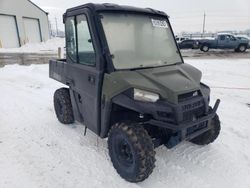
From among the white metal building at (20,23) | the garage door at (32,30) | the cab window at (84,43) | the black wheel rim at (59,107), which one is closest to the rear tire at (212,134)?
the cab window at (84,43)

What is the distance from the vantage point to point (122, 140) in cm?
316

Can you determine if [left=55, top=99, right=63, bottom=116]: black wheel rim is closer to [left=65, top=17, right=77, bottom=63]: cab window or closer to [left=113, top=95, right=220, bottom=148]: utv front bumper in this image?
[left=65, top=17, right=77, bottom=63]: cab window

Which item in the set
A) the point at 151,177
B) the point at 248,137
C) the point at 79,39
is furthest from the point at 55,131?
the point at 248,137

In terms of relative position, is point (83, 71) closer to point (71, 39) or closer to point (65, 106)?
point (71, 39)

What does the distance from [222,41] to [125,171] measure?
23.2 m

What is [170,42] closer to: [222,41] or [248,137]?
[248,137]

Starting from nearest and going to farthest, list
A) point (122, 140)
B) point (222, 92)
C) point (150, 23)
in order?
point (122, 140)
point (150, 23)
point (222, 92)

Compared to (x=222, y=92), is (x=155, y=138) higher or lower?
higher

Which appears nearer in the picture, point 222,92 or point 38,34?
point 222,92

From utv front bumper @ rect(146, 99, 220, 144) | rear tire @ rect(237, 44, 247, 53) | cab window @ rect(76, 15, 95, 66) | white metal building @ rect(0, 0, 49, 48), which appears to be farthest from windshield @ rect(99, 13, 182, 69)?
white metal building @ rect(0, 0, 49, 48)

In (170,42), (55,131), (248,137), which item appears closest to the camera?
(170,42)

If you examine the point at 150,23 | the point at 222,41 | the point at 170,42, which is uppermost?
the point at 150,23

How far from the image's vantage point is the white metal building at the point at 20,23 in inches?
915

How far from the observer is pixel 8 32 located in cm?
2369
